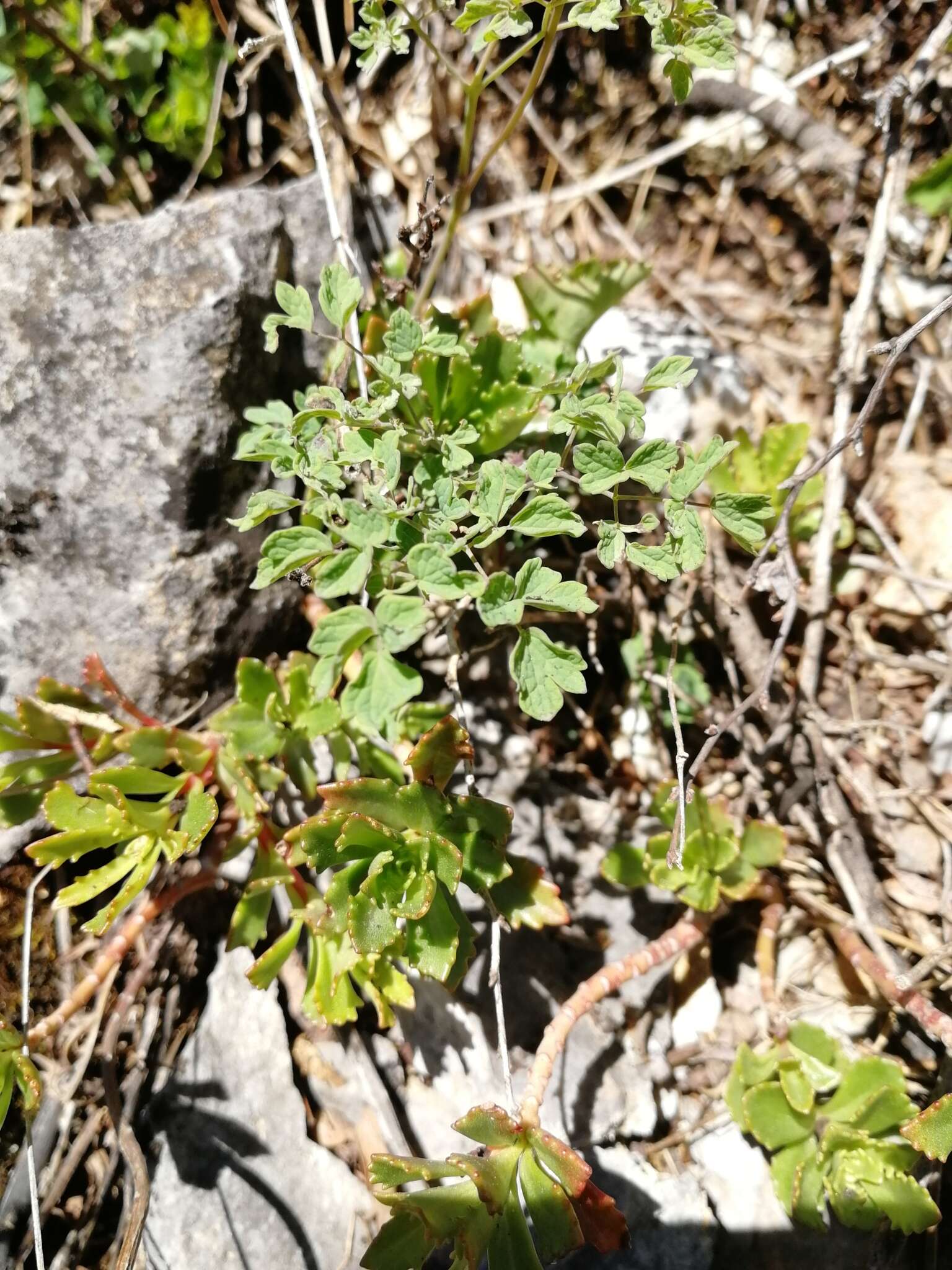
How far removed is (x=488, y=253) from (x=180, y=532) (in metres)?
1.47

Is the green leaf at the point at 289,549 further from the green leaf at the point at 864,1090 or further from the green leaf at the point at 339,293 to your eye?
the green leaf at the point at 864,1090

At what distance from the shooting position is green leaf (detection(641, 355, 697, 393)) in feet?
6.31

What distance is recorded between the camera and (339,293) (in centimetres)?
199

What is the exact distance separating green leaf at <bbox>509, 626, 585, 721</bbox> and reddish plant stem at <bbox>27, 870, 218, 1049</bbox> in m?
1.10

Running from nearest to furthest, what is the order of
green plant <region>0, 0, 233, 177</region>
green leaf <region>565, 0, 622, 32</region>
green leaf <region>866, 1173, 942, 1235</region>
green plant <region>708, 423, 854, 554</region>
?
green leaf <region>565, 0, 622, 32</region> → green leaf <region>866, 1173, 942, 1235</region> → green plant <region>708, 423, 854, 554</region> → green plant <region>0, 0, 233, 177</region>

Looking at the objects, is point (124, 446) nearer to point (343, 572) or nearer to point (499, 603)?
point (343, 572)

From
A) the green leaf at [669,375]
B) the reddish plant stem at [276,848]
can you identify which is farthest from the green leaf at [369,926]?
the green leaf at [669,375]

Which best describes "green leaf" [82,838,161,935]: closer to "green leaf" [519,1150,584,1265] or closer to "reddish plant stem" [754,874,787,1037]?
"green leaf" [519,1150,584,1265]

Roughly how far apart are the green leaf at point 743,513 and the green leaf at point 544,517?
0.30 m

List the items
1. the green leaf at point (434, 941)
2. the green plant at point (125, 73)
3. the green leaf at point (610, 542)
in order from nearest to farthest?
the green leaf at point (610, 542) → the green leaf at point (434, 941) → the green plant at point (125, 73)

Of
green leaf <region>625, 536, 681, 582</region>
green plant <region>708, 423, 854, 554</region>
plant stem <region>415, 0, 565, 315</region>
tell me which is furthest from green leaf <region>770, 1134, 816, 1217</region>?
plant stem <region>415, 0, 565, 315</region>

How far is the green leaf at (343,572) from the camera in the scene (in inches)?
70.4

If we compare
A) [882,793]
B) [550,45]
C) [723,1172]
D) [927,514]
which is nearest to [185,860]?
[723,1172]

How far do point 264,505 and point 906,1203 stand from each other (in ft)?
6.74
